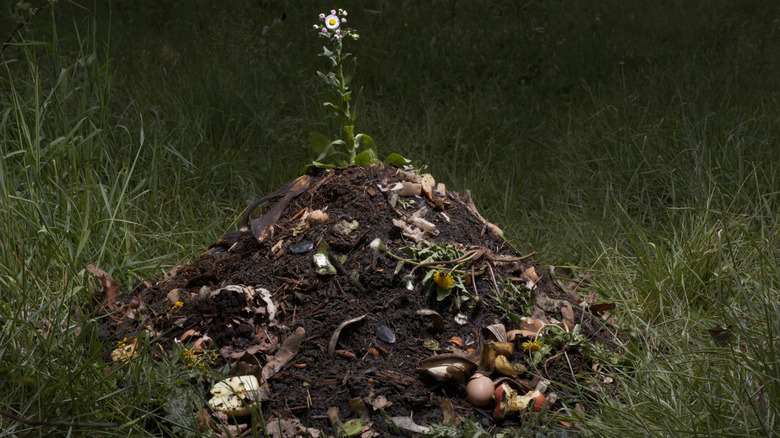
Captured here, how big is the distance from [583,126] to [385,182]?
2281mm

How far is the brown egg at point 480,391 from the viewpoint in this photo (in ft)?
6.55

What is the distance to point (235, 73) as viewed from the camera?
4.59 meters

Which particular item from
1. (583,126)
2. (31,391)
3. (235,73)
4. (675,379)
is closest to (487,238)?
(675,379)

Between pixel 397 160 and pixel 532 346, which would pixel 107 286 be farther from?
pixel 532 346

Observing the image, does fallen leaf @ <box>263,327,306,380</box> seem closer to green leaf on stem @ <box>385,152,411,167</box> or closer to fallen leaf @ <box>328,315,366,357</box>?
fallen leaf @ <box>328,315,366,357</box>

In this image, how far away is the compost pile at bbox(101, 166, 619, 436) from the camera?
201 cm

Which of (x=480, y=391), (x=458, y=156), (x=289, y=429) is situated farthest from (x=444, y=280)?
(x=458, y=156)

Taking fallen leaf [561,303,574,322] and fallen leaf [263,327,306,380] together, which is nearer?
fallen leaf [263,327,306,380]

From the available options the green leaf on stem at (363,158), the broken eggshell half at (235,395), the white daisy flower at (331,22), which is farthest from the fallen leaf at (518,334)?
the white daisy flower at (331,22)

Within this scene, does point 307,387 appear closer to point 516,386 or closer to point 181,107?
point 516,386

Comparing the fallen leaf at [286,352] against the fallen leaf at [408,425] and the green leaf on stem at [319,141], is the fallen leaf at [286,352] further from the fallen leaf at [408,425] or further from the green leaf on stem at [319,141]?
the green leaf on stem at [319,141]

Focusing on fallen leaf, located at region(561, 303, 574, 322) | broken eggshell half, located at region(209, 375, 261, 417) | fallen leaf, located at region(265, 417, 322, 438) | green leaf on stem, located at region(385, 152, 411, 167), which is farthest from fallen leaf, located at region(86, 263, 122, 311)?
fallen leaf, located at region(561, 303, 574, 322)

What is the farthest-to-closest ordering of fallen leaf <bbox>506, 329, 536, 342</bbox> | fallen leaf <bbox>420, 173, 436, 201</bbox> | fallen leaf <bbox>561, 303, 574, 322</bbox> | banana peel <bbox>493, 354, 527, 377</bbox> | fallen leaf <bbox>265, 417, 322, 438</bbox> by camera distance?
fallen leaf <bbox>420, 173, 436, 201</bbox>, fallen leaf <bbox>561, 303, 574, 322</bbox>, fallen leaf <bbox>506, 329, 536, 342</bbox>, banana peel <bbox>493, 354, 527, 377</bbox>, fallen leaf <bbox>265, 417, 322, 438</bbox>

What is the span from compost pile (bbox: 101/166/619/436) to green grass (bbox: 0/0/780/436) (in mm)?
165
